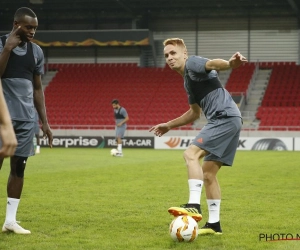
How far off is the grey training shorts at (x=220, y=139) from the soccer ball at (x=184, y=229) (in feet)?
2.73

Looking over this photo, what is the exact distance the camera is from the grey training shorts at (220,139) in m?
6.80

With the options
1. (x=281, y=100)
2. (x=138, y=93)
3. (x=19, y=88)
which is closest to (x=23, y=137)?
(x=19, y=88)

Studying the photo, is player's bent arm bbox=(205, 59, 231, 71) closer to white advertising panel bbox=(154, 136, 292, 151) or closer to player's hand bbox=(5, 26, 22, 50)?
player's hand bbox=(5, 26, 22, 50)

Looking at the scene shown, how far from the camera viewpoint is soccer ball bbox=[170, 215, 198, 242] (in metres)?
6.29

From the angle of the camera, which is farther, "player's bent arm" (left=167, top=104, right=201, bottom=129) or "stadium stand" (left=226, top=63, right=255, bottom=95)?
"stadium stand" (left=226, top=63, right=255, bottom=95)

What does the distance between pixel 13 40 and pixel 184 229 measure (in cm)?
257

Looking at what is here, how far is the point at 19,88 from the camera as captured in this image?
686 centimetres

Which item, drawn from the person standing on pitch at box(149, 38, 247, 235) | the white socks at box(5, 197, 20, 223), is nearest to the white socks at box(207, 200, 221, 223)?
the person standing on pitch at box(149, 38, 247, 235)

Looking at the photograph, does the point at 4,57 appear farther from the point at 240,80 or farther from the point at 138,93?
the point at 138,93

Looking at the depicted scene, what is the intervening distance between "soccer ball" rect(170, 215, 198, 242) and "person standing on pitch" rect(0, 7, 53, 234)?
163 cm

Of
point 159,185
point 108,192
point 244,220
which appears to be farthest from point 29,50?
point 159,185

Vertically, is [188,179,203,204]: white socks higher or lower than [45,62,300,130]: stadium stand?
higher

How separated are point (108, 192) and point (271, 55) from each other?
28.5 meters

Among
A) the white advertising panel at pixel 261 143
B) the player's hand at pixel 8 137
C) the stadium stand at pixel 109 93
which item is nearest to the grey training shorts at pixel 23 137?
the player's hand at pixel 8 137
